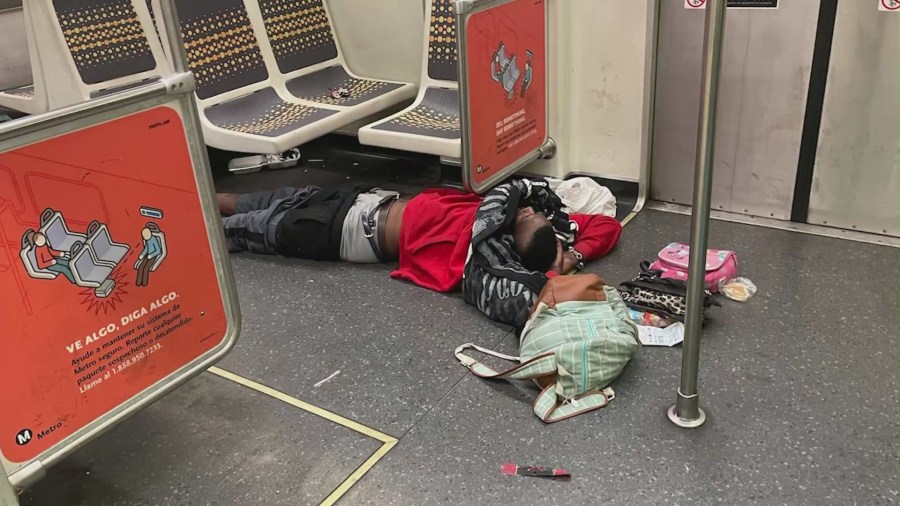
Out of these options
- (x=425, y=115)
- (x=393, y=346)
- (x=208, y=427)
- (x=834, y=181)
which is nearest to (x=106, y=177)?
(x=208, y=427)

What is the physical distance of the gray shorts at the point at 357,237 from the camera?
10.1ft

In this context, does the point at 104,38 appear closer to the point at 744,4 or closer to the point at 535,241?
the point at 535,241

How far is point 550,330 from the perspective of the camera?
225cm

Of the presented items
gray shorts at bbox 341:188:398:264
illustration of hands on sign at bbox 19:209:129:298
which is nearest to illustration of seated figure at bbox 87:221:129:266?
illustration of hands on sign at bbox 19:209:129:298

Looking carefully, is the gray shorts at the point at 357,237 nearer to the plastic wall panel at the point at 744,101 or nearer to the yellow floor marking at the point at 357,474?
the yellow floor marking at the point at 357,474

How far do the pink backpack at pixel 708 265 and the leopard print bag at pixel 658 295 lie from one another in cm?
5

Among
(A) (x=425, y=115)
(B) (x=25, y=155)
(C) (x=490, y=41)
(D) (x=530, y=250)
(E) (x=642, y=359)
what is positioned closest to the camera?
(B) (x=25, y=155)

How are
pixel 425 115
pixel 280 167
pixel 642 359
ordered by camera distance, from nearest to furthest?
pixel 642 359 < pixel 425 115 < pixel 280 167

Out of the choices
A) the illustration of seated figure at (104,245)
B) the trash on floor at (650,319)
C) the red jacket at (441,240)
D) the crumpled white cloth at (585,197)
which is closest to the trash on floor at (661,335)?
the trash on floor at (650,319)

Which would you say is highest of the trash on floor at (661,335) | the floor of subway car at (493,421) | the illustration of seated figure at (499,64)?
the illustration of seated figure at (499,64)

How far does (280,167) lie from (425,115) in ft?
3.75

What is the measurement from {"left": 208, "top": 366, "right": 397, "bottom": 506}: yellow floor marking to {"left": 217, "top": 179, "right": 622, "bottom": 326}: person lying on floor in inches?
26.2

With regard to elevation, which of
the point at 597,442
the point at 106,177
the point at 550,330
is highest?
the point at 106,177

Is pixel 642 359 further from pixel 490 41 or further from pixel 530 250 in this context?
pixel 490 41
